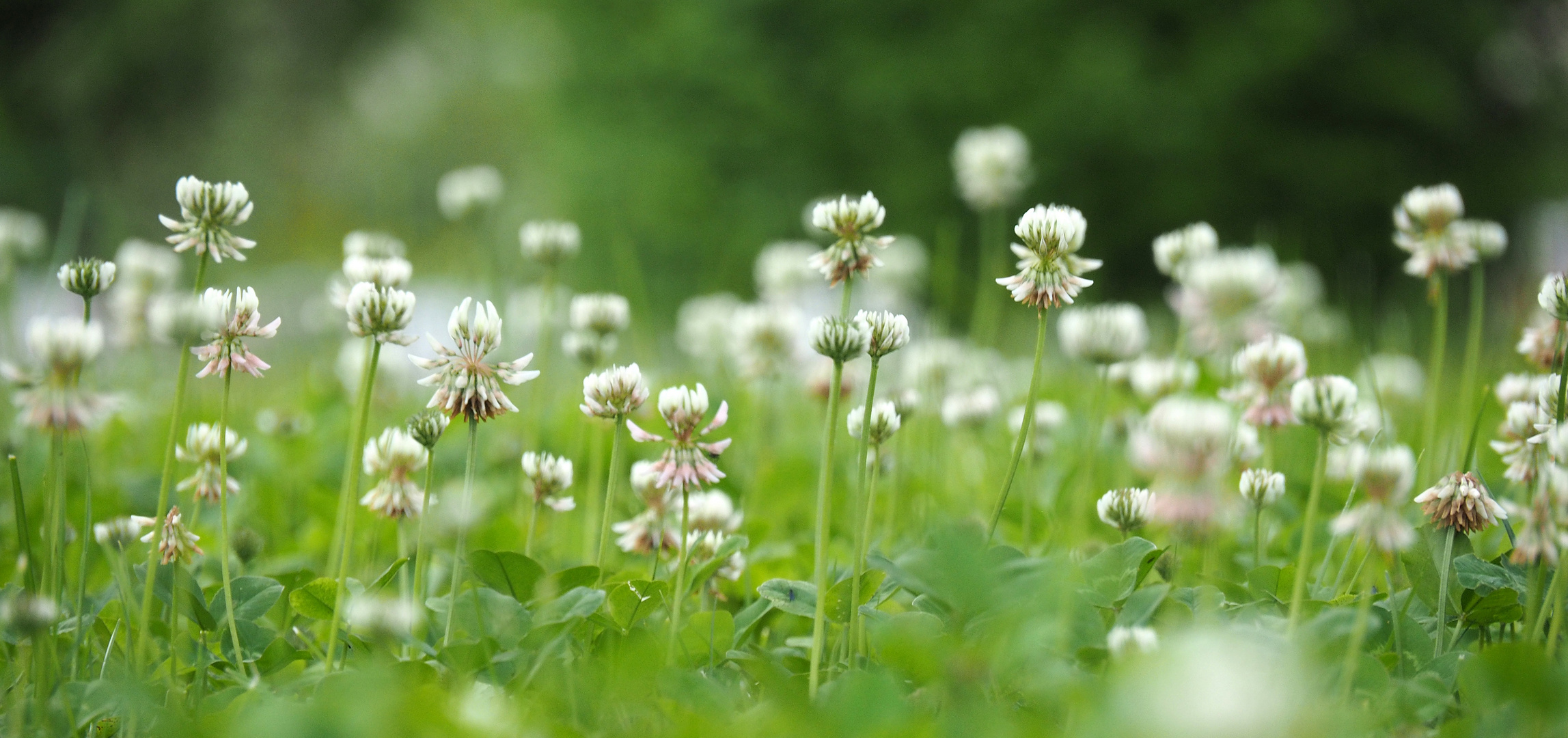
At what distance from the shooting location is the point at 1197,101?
5039 mm

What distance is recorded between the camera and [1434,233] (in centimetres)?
128

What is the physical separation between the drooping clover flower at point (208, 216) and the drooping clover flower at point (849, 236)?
→ 21.1 inches

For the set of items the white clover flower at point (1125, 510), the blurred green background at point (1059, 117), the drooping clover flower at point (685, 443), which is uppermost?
the blurred green background at point (1059, 117)

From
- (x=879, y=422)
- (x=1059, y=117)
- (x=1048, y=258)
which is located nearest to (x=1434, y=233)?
(x=1048, y=258)

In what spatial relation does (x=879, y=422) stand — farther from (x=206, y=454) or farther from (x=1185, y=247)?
(x=206, y=454)

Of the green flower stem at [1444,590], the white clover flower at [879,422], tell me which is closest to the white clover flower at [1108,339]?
the white clover flower at [879,422]

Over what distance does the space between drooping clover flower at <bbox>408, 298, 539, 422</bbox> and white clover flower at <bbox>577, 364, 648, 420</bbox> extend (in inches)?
2.2

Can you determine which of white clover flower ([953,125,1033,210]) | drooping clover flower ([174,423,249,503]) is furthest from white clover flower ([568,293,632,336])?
white clover flower ([953,125,1033,210])

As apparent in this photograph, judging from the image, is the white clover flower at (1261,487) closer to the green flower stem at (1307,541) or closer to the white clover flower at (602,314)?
the green flower stem at (1307,541)

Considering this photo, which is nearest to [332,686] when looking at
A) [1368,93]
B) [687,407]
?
[687,407]

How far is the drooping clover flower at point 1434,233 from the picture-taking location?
1249mm

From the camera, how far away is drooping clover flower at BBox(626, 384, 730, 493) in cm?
100

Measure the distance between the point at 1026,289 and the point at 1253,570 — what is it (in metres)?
0.35

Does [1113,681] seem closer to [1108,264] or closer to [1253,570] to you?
[1253,570]
